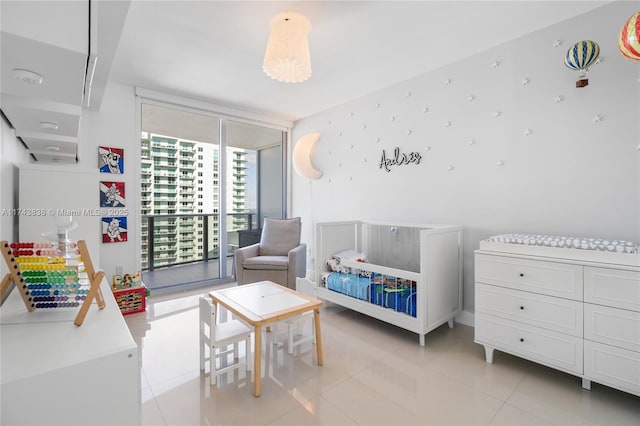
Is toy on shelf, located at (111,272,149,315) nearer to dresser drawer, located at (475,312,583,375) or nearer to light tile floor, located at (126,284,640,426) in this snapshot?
light tile floor, located at (126,284,640,426)

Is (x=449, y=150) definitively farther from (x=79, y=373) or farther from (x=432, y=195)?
(x=79, y=373)

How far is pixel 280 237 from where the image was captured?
400 cm

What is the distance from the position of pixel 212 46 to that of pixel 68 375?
257 centimetres

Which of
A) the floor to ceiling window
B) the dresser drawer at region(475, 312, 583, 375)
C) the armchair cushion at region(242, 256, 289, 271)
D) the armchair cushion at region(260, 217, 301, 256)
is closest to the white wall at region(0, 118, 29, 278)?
the floor to ceiling window

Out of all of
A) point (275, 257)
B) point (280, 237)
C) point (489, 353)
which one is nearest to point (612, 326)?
point (489, 353)

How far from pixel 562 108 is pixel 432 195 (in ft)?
3.95

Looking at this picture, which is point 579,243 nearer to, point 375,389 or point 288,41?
point 375,389

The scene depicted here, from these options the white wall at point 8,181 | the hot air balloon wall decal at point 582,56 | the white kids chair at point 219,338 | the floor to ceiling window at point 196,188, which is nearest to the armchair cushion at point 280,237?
the floor to ceiling window at point 196,188

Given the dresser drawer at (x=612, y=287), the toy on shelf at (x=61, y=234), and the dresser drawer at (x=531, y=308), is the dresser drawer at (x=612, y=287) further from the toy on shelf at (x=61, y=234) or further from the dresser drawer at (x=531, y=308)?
the toy on shelf at (x=61, y=234)

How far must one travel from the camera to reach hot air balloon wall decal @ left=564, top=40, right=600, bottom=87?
1897 mm

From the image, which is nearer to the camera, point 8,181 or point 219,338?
point 8,181

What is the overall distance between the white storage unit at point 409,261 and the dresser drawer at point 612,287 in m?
0.95

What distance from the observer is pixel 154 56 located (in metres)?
2.66

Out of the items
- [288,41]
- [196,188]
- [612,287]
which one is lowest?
[612,287]
